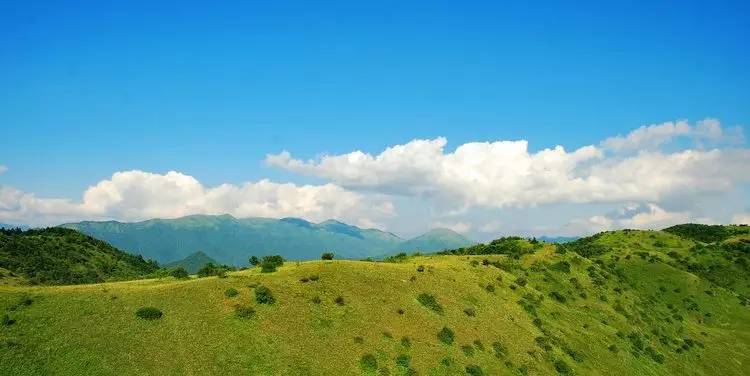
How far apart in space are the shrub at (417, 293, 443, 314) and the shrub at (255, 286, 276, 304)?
23.5m

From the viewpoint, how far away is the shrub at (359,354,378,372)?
55.5 m

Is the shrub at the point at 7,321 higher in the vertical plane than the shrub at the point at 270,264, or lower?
lower

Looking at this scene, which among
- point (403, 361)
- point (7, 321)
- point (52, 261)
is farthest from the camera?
point (52, 261)

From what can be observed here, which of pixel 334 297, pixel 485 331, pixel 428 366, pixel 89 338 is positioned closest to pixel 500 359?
pixel 485 331

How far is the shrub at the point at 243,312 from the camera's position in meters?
58.4

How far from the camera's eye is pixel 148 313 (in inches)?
2152

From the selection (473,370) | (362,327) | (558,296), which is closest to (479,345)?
(473,370)

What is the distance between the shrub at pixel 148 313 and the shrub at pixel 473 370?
1471 inches

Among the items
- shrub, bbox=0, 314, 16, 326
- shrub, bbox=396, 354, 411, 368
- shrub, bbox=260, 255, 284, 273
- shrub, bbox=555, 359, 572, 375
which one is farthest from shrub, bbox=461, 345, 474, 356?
shrub, bbox=0, 314, 16, 326

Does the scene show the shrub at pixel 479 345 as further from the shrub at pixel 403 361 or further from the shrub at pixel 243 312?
the shrub at pixel 243 312

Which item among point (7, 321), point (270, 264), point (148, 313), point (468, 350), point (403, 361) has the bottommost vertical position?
point (468, 350)

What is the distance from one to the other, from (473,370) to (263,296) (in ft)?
92.1

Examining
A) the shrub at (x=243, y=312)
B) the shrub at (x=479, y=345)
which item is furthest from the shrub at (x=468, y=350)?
the shrub at (x=243, y=312)

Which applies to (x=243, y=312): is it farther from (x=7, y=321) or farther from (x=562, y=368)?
(x=562, y=368)
